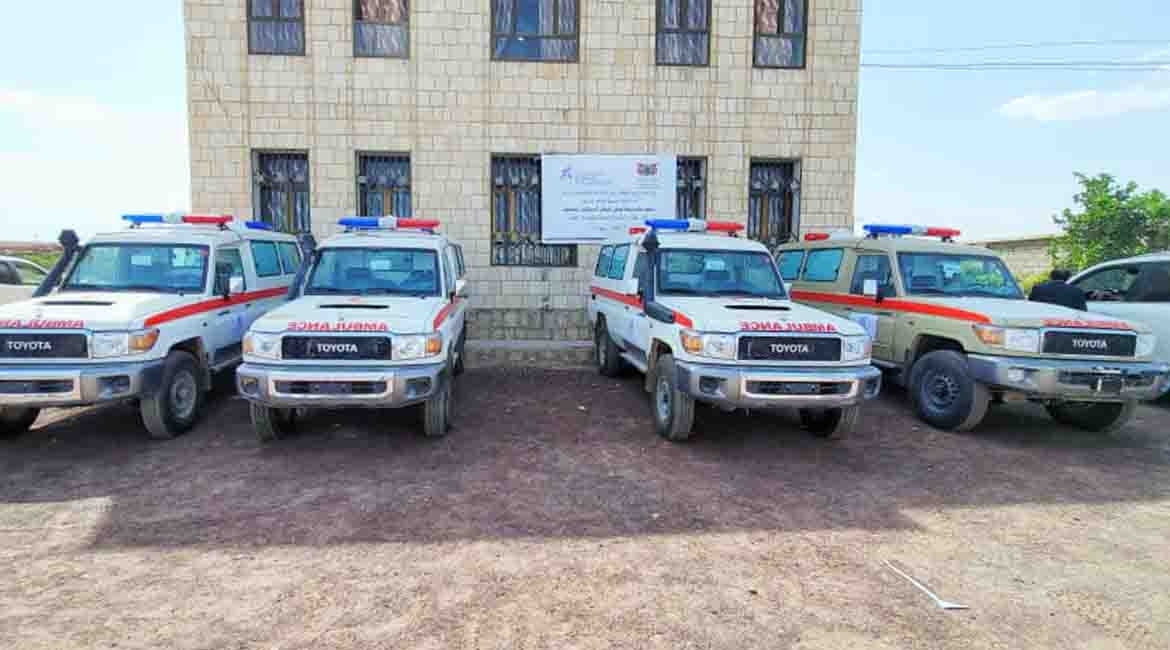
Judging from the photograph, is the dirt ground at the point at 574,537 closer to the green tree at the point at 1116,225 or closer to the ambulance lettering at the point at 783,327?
the ambulance lettering at the point at 783,327

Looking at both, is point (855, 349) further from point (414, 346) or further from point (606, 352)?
point (606, 352)

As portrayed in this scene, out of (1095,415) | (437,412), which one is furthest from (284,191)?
(1095,415)

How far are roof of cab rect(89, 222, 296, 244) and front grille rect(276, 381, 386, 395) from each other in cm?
274

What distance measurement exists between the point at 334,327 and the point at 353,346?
224 mm

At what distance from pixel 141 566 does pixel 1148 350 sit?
8733mm

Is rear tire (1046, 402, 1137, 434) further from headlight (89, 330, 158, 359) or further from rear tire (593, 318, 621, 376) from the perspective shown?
headlight (89, 330, 158, 359)

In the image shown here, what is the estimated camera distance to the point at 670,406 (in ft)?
20.8

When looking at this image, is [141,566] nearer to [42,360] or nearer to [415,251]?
[42,360]

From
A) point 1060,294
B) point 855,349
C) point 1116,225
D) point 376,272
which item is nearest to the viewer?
point 855,349

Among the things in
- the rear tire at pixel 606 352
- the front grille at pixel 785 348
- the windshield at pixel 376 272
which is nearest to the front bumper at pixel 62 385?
the windshield at pixel 376 272

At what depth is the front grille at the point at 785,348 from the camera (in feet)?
19.0

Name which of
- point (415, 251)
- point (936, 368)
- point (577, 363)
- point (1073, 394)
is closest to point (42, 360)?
point (415, 251)

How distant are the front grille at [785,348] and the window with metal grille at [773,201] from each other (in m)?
7.27

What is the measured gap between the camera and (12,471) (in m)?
5.49
